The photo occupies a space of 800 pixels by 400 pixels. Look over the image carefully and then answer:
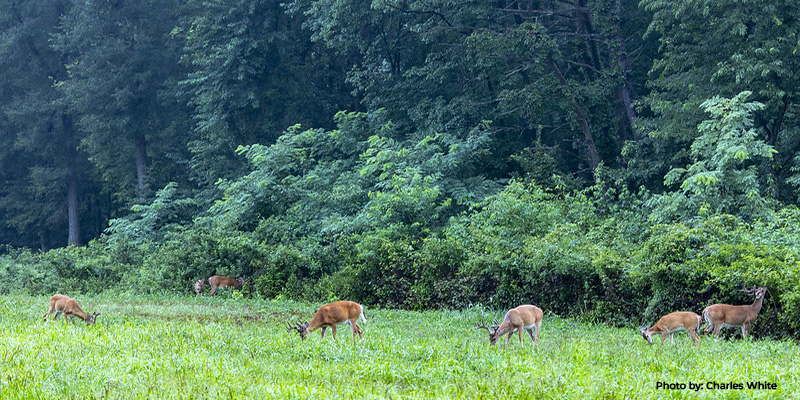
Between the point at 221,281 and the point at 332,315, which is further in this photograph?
the point at 221,281

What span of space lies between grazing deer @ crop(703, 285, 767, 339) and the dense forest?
69cm

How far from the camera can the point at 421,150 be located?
25.2m

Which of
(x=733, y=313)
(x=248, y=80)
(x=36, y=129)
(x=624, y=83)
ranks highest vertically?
(x=248, y=80)

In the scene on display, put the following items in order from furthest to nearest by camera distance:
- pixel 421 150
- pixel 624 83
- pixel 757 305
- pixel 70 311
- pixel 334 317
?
pixel 624 83 → pixel 421 150 → pixel 70 311 → pixel 757 305 → pixel 334 317

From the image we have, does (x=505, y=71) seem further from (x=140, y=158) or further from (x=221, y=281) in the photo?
(x=140, y=158)

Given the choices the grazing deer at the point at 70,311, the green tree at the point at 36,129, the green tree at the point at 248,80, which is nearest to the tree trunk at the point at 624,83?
the green tree at the point at 248,80

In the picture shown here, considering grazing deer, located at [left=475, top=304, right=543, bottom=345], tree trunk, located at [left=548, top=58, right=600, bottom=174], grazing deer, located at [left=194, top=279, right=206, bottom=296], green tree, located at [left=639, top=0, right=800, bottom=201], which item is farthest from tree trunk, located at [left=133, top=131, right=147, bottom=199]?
grazing deer, located at [left=475, top=304, right=543, bottom=345]

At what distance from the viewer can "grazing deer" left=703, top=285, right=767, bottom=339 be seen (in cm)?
1055

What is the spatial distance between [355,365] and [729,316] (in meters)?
6.04

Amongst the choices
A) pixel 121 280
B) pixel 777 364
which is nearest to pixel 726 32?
pixel 777 364

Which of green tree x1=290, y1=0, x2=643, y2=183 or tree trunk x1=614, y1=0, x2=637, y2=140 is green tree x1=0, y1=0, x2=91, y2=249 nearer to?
green tree x1=290, y1=0, x2=643, y2=183

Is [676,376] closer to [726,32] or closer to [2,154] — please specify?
[726,32]

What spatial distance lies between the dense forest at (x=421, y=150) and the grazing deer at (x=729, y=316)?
2.25ft

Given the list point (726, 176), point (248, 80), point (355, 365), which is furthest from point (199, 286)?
point (248, 80)
